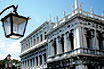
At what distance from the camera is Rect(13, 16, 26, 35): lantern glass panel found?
13.0 feet

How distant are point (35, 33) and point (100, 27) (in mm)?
13180

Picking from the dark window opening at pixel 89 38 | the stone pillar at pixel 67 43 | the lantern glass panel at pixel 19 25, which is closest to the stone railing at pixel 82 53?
the stone pillar at pixel 67 43

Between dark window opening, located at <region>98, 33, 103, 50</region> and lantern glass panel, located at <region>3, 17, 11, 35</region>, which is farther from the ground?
dark window opening, located at <region>98, 33, 103, 50</region>

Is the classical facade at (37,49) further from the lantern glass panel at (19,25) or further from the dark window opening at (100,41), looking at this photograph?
the lantern glass panel at (19,25)

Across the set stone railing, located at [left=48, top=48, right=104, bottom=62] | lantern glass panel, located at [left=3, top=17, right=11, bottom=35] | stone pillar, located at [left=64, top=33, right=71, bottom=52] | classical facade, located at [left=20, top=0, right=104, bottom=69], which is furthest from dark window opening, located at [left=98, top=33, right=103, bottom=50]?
lantern glass panel, located at [left=3, top=17, right=11, bottom=35]

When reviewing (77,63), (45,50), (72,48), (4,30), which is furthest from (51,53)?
(4,30)

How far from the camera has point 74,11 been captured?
66.1ft

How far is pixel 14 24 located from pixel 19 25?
114 mm

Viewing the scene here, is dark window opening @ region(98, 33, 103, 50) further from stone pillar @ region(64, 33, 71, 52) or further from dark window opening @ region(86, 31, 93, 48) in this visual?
stone pillar @ region(64, 33, 71, 52)

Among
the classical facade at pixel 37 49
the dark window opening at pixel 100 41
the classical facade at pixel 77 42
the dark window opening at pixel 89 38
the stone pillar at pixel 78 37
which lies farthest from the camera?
the classical facade at pixel 37 49

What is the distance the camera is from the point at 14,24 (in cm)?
402

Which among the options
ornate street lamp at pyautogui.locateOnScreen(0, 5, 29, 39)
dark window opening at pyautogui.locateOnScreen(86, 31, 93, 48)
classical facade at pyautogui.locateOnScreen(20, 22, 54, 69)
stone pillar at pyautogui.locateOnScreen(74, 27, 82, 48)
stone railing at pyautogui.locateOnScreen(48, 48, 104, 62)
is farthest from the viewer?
classical facade at pyautogui.locateOnScreen(20, 22, 54, 69)

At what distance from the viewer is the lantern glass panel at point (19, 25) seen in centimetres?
396

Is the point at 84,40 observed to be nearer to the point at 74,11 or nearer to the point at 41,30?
the point at 74,11
